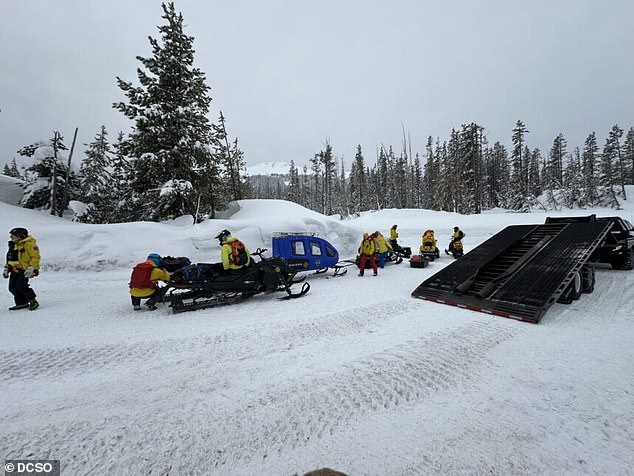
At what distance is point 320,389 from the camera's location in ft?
9.53

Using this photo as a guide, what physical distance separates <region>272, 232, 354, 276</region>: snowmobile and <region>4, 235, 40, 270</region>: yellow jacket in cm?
570

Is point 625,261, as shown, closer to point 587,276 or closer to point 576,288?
point 587,276

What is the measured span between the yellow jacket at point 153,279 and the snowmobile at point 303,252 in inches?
141

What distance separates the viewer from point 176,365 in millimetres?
3402

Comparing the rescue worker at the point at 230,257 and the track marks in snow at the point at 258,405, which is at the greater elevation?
the rescue worker at the point at 230,257

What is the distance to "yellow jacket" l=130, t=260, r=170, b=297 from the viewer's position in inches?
227

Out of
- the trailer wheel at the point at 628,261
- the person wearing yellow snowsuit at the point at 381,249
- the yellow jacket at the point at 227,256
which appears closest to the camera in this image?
the yellow jacket at the point at 227,256

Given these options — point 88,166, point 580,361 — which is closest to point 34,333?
point 580,361

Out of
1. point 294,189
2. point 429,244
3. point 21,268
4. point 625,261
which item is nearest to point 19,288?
point 21,268

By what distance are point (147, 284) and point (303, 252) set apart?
4756 mm

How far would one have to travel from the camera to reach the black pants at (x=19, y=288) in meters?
5.71

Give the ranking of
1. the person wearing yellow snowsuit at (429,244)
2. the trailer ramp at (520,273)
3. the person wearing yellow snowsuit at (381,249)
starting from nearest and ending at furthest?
the trailer ramp at (520,273)
the person wearing yellow snowsuit at (381,249)
the person wearing yellow snowsuit at (429,244)

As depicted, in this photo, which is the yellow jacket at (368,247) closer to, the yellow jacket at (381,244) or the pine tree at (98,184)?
the yellow jacket at (381,244)

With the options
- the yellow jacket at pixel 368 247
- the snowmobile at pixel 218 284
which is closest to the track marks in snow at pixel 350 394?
the snowmobile at pixel 218 284
